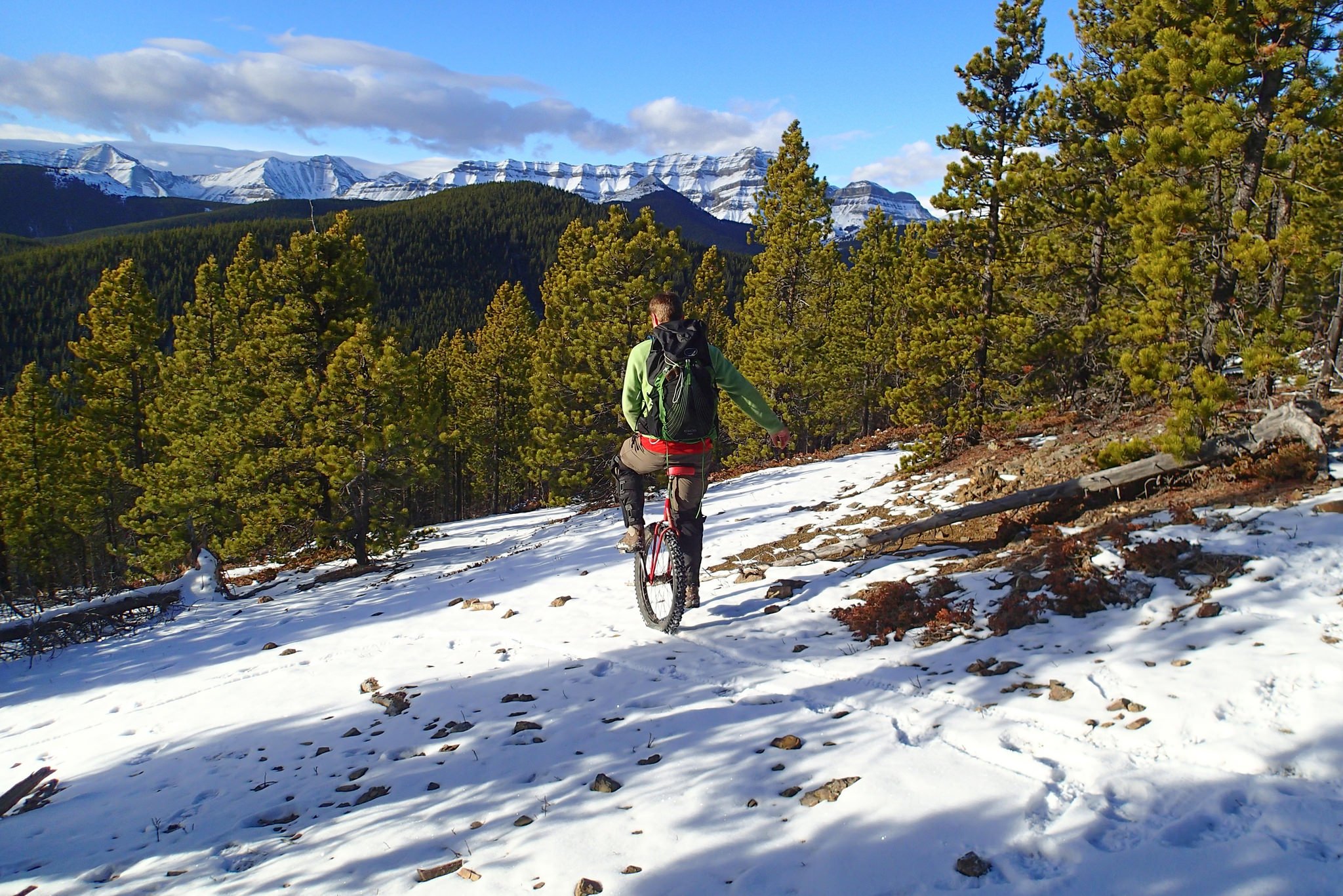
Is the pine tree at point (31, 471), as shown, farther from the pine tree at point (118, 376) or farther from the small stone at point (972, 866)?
the small stone at point (972, 866)

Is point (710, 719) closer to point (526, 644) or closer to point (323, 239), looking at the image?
point (526, 644)

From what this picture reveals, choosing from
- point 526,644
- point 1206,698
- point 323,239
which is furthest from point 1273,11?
point 323,239

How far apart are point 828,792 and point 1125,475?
6.37 metres

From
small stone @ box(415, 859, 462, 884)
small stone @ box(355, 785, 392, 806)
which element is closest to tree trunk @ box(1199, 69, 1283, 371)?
small stone @ box(415, 859, 462, 884)

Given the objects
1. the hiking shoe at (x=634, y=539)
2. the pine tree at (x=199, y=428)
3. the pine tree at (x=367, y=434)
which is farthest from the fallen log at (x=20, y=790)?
the pine tree at (x=199, y=428)

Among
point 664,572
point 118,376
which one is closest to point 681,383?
point 664,572

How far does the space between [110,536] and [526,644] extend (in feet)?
135

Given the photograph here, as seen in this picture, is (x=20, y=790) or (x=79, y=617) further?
(x=79, y=617)

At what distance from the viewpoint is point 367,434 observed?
16.2 metres

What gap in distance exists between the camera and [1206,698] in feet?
13.4

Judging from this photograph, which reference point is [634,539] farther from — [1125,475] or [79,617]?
[79,617]

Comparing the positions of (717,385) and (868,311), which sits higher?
(868,311)

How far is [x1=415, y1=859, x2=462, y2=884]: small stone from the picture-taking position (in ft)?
11.6

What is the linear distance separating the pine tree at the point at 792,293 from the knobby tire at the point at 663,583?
20.4 meters
